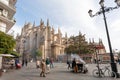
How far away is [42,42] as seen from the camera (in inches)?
2876

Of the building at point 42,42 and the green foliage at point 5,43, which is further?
the building at point 42,42

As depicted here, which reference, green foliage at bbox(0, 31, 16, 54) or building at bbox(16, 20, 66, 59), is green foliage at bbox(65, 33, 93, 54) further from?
green foliage at bbox(0, 31, 16, 54)

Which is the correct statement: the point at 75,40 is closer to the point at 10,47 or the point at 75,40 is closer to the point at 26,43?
the point at 10,47

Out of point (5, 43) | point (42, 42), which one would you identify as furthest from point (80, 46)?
point (5, 43)

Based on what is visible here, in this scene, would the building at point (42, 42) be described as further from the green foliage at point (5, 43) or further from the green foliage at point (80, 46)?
the green foliage at point (5, 43)

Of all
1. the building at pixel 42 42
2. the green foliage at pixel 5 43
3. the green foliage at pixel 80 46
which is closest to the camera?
the green foliage at pixel 5 43

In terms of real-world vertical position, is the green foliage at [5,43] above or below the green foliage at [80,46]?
below

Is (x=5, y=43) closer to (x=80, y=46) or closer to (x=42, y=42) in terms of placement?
(x=80, y=46)

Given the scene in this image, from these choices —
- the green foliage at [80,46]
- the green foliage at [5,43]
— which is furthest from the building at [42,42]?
the green foliage at [5,43]

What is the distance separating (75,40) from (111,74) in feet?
135

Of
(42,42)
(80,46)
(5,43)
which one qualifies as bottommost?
(5,43)

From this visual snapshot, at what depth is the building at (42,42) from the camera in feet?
243

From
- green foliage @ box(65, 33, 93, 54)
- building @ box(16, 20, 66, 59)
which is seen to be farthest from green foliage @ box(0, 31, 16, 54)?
building @ box(16, 20, 66, 59)

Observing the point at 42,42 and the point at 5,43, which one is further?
the point at 42,42
